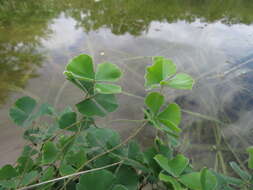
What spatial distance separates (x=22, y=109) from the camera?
0.31 m

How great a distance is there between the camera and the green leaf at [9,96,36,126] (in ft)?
0.99

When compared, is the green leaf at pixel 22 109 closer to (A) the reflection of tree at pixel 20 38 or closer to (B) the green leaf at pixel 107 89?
(B) the green leaf at pixel 107 89

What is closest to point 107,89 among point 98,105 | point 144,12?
point 98,105

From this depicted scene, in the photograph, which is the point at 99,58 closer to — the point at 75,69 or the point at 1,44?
the point at 1,44

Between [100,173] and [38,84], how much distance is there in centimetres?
79

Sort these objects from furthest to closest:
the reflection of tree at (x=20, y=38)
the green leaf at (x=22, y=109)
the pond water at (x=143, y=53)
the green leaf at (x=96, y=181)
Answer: the reflection of tree at (x=20, y=38) < the pond water at (x=143, y=53) < the green leaf at (x=22, y=109) < the green leaf at (x=96, y=181)

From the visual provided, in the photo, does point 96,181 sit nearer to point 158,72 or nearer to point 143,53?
point 158,72

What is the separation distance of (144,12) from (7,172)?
160 centimetres

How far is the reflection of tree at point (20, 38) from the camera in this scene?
883mm

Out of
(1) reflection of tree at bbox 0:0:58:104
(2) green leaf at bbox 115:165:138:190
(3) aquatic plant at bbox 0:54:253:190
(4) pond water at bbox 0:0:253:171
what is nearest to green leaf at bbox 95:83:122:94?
(3) aquatic plant at bbox 0:54:253:190

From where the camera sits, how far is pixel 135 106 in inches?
32.4

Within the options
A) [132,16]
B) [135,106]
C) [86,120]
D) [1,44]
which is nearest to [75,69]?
[86,120]

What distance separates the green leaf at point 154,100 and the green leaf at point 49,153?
5.2 inches

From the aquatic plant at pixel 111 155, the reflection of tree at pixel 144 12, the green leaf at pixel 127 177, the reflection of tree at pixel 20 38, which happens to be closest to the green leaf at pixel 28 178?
the aquatic plant at pixel 111 155
